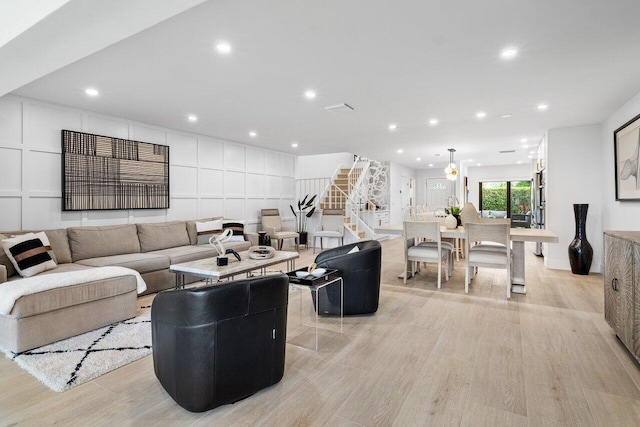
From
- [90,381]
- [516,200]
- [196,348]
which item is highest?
[516,200]

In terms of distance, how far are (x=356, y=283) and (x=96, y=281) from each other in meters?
2.41

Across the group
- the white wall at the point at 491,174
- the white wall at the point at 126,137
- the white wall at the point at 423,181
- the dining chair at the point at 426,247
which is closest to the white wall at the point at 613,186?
the dining chair at the point at 426,247

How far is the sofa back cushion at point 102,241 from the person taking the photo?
4.07 metres

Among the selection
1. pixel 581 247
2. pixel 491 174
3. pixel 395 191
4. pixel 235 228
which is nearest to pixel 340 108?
pixel 235 228

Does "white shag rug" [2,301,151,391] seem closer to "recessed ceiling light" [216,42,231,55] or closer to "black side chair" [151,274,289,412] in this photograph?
"black side chair" [151,274,289,412]

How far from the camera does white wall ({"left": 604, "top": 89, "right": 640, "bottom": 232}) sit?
13.1ft

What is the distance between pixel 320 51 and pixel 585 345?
3.28 meters

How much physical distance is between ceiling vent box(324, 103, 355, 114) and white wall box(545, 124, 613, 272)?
12.3 ft

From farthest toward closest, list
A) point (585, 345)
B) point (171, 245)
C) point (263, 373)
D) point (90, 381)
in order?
point (171, 245)
point (585, 345)
point (90, 381)
point (263, 373)

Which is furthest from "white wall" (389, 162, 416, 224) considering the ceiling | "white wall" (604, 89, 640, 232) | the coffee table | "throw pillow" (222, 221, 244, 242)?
the coffee table

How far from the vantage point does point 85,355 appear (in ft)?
8.22

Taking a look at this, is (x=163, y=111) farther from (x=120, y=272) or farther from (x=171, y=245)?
(x=120, y=272)

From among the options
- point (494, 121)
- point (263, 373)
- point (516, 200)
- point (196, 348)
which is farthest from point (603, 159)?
point (516, 200)

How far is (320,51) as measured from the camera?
110 inches
